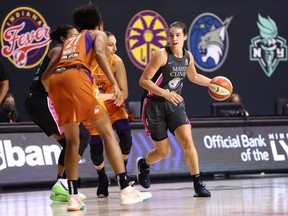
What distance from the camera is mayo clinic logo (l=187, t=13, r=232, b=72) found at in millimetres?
20188

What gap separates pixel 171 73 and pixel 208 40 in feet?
35.9

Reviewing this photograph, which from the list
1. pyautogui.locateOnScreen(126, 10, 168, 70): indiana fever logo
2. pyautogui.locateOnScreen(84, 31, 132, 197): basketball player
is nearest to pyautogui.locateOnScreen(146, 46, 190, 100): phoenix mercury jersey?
pyautogui.locateOnScreen(84, 31, 132, 197): basketball player

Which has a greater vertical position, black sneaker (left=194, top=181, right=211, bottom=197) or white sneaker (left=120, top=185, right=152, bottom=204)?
white sneaker (left=120, top=185, right=152, bottom=204)

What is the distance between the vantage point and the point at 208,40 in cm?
2028

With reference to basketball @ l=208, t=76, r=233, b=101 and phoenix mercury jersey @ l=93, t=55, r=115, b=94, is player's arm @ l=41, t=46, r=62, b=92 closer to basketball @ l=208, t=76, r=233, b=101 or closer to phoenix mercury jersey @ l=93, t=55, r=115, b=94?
phoenix mercury jersey @ l=93, t=55, r=115, b=94

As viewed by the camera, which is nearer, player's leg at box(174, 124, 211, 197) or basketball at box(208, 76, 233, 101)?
player's leg at box(174, 124, 211, 197)

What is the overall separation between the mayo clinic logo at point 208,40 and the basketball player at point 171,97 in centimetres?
1045

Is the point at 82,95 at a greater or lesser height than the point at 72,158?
greater

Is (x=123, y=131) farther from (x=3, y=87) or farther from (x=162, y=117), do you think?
(x=3, y=87)

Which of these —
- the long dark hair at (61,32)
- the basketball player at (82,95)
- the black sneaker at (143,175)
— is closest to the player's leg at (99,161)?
the black sneaker at (143,175)

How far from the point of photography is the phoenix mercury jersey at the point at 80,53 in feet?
26.1

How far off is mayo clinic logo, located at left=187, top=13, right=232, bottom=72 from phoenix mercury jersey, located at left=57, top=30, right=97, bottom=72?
12214 millimetres

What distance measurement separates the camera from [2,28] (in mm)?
18031

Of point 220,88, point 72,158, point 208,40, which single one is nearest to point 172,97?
point 220,88
